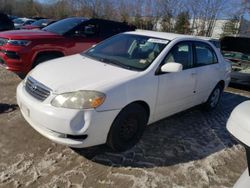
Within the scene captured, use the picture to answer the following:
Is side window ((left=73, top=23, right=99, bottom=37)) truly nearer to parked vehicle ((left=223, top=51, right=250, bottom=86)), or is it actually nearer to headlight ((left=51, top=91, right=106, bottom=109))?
headlight ((left=51, top=91, right=106, bottom=109))

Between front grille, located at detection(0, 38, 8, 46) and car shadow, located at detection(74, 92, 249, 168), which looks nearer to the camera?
car shadow, located at detection(74, 92, 249, 168)

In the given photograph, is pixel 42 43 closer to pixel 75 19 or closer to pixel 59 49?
pixel 59 49

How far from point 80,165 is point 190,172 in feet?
4.53

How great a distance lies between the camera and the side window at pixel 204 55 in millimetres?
4680

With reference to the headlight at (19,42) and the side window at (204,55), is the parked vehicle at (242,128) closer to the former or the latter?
the side window at (204,55)

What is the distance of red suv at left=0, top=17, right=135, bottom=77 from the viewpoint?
540cm

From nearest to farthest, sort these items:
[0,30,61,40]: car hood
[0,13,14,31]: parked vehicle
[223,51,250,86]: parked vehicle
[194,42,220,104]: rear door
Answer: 1. [194,42,220,104]: rear door
2. [0,30,61,40]: car hood
3. [223,51,250,86]: parked vehicle
4. [0,13,14,31]: parked vehicle

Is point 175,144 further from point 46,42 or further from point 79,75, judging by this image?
point 46,42

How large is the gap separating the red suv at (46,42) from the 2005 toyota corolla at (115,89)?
169cm

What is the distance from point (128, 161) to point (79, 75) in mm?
1281

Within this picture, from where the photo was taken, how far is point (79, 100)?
2887 mm

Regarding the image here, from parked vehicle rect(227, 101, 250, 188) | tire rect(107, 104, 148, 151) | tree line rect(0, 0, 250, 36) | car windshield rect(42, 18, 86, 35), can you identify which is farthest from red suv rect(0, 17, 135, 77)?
tree line rect(0, 0, 250, 36)

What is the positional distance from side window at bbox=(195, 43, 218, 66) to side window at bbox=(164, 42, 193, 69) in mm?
228

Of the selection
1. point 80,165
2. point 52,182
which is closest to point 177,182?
point 80,165
